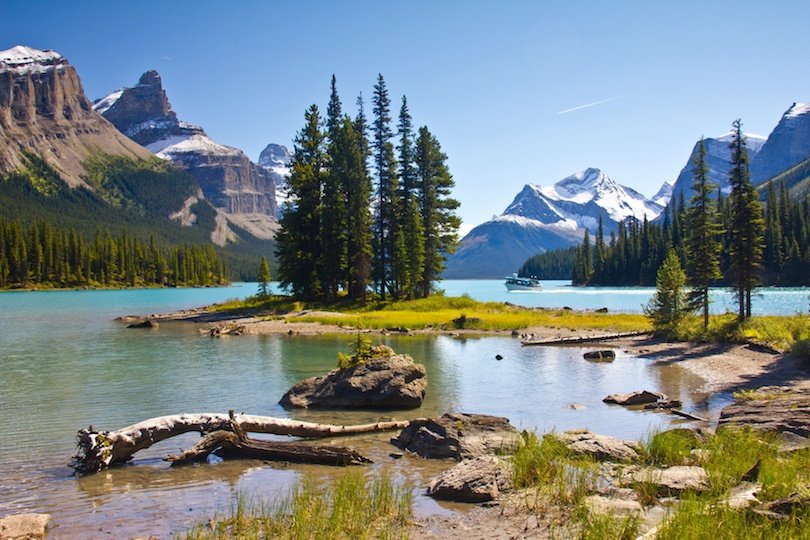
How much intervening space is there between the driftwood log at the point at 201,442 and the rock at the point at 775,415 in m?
9.74

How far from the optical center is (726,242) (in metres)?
132

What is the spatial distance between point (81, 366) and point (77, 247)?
151 m

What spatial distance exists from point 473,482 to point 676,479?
378cm

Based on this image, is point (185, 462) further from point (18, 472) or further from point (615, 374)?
point (615, 374)

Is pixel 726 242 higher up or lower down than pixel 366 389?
higher up

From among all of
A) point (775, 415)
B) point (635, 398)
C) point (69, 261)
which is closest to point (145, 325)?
point (635, 398)

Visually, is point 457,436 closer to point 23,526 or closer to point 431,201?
point 23,526

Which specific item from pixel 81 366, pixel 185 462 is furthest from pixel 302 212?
pixel 185 462

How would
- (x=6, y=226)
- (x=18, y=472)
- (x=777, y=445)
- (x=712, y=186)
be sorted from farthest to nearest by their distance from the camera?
(x=6, y=226), (x=712, y=186), (x=18, y=472), (x=777, y=445)

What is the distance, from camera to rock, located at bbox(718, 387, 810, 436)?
1418 cm

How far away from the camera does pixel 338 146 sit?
224 ft

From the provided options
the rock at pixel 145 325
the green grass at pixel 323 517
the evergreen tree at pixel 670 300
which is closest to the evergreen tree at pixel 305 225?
the rock at pixel 145 325

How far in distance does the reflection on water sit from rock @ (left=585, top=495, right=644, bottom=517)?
302cm

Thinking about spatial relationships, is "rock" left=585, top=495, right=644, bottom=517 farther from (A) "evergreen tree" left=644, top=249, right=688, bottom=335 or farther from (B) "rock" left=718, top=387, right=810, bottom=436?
(A) "evergreen tree" left=644, top=249, right=688, bottom=335
